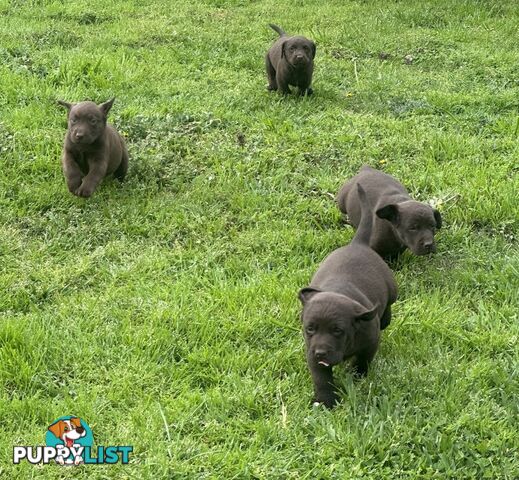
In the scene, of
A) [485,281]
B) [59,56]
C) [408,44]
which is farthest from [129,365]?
[408,44]

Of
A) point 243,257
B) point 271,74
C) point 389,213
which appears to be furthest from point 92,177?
point 271,74

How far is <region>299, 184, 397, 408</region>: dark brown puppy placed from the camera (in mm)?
4070

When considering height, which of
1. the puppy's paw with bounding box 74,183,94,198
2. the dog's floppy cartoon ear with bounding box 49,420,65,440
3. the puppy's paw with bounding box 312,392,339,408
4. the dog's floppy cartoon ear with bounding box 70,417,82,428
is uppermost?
the puppy's paw with bounding box 74,183,94,198

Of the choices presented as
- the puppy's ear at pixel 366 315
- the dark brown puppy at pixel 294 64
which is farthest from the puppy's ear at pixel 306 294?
the dark brown puppy at pixel 294 64

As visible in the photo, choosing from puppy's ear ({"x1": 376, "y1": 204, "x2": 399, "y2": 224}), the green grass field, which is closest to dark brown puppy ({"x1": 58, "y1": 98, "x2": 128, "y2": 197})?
the green grass field

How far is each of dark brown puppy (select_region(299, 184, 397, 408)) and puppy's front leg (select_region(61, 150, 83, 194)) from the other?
8.88ft

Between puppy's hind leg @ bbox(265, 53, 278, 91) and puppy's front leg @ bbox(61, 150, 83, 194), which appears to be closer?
puppy's front leg @ bbox(61, 150, 83, 194)

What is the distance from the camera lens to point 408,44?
1093cm

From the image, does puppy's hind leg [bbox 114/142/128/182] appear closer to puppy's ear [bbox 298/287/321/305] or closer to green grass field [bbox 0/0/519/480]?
green grass field [bbox 0/0/519/480]

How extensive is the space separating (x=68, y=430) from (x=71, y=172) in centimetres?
310

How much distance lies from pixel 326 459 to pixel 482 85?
663 centimetres

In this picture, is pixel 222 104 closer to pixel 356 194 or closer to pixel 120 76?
pixel 120 76

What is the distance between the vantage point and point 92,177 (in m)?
6.60

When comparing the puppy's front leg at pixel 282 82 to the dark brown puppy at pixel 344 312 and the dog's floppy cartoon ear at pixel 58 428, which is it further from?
the dog's floppy cartoon ear at pixel 58 428
